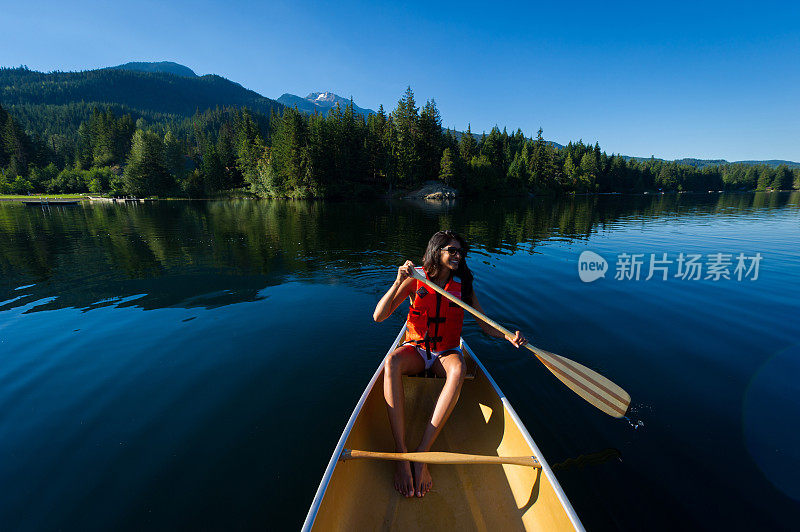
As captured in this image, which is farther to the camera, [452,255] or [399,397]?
[452,255]

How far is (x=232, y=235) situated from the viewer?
19641 millimetres

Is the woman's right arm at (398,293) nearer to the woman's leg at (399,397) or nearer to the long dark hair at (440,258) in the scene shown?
the long dark hair at (440,258)

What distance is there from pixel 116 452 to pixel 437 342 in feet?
13.7

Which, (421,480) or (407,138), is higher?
(407,138)

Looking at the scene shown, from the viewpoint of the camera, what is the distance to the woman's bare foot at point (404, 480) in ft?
10.2

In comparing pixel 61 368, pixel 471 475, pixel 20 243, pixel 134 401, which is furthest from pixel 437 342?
pixel 20 243

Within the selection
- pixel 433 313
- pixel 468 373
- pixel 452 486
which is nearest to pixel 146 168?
pixel 433 313

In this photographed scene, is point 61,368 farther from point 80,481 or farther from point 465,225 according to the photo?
point 465,225

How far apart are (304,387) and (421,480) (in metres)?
2.69

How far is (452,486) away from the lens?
128 inches

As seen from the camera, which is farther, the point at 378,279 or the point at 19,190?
the point at 19,190

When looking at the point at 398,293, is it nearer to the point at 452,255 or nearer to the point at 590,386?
the point at 452,255

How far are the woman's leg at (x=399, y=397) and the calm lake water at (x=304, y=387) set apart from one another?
109cm

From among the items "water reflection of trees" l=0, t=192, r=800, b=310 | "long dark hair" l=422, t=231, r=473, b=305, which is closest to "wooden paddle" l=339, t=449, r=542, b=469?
"long dark hair" l=422, t=231, r=473, b=305
